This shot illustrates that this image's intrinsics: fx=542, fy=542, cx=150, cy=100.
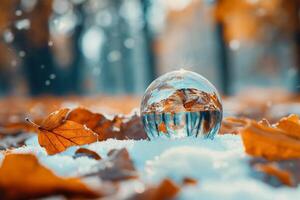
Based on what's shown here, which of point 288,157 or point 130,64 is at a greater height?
point 288,157

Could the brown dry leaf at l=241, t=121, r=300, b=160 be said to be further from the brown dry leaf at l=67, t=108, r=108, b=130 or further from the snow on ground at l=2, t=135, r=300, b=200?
the brown dry leaf at l=67, t=108, r=108, b=130

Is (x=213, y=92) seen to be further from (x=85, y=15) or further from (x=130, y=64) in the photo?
(x=130, y=64)

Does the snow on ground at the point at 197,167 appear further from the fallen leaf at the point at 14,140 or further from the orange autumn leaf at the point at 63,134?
the fallen leaf at the point at 14,140

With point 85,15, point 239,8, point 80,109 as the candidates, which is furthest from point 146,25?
point 80,109

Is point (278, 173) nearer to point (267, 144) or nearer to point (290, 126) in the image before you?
point (267, 144)

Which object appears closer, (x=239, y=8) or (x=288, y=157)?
(x=288, y=157)

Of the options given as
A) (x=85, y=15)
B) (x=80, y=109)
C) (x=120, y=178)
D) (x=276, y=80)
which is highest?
(x=120, y=178)
